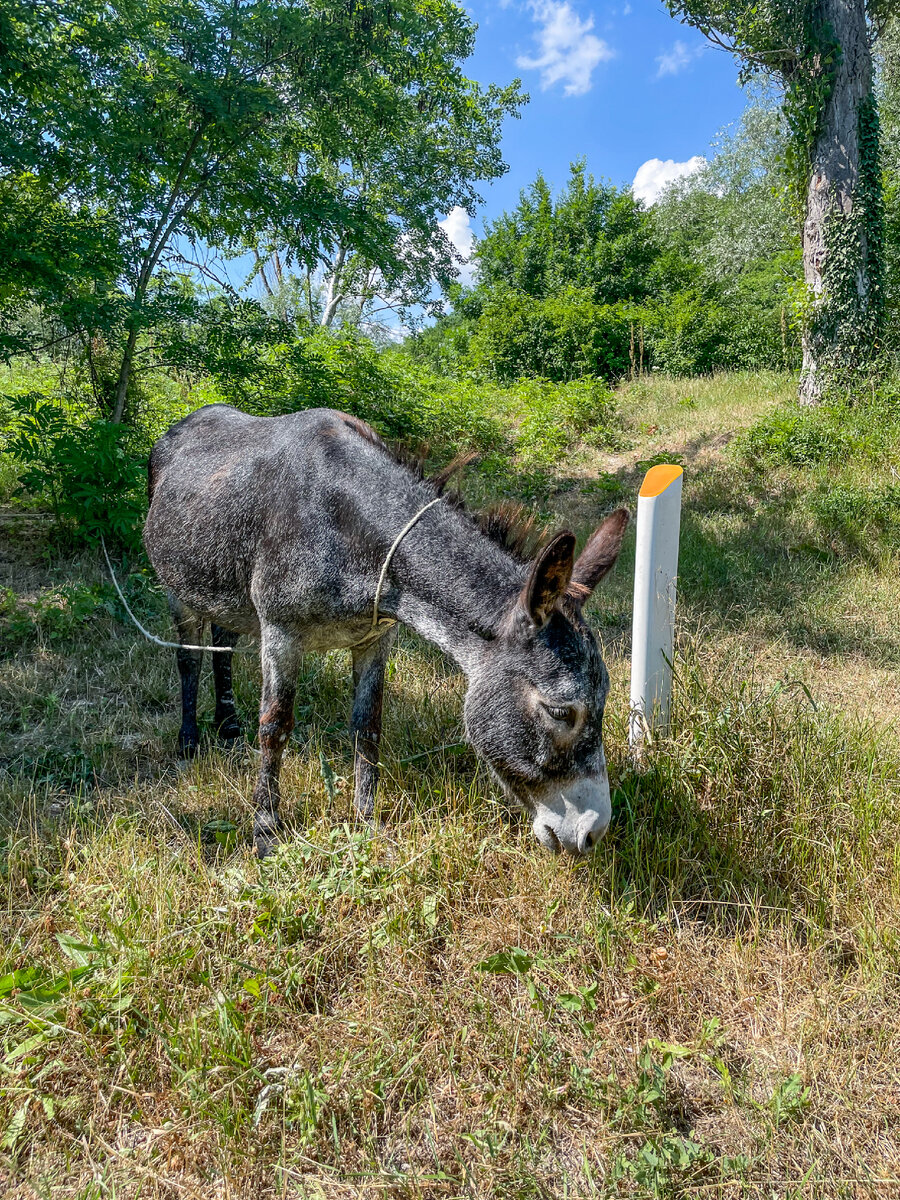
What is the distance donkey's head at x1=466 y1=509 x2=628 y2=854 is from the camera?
2.21m

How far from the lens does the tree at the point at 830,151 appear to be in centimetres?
852

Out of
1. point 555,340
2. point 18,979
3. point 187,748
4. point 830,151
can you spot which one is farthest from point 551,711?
point 555,340

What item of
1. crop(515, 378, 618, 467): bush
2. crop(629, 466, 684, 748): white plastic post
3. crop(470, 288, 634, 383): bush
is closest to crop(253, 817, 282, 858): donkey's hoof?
crop(629, 466, 684, 748): white plastic post

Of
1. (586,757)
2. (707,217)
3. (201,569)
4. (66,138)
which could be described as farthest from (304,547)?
(707,217)

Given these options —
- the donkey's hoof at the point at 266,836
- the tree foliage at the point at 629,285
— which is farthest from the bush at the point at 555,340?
the donkey's hoof at the point at 266,836

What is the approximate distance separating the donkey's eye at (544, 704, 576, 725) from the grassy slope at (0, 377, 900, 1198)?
78 centimetres

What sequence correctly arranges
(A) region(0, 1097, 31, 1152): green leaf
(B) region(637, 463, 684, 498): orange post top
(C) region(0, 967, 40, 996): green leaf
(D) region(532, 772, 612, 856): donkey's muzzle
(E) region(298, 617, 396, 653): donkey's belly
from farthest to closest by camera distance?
(B) region(637, 463, 684, 498): orange post top
(E) region(298, 617, 396, 653): donkey's belly
(D) region(532, 772, 612, 856): donkey's muzzle
(C) region(0, 967, 40, 996): green leaf
(A) region(0, 1097, 31, 1152): green leaf

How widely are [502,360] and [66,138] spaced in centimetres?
1627

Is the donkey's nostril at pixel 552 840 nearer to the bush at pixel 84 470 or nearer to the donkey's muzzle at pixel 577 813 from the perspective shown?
the donkey's muzzle at pixel 577 813

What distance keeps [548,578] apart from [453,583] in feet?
1.47

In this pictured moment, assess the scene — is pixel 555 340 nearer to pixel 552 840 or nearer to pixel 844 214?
pixel 844 214

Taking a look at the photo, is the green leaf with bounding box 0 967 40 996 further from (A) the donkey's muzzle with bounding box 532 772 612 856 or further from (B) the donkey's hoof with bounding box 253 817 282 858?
(A) the donkey's muzzle with bounding box 532 772 612 856

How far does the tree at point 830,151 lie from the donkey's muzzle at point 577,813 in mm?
9112

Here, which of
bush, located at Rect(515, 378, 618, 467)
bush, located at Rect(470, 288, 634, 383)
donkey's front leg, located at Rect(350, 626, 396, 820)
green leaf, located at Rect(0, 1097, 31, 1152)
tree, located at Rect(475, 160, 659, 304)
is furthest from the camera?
tree, located at Rect(475, 160, 659, 304)
